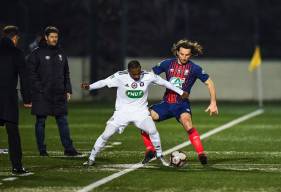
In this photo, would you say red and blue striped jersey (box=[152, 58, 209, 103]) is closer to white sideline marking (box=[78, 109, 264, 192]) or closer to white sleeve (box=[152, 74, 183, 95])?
white sleeve (box=[152, 74, 183, 95])

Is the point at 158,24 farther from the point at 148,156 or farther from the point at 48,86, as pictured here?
the point at 148,156

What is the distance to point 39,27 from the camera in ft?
159

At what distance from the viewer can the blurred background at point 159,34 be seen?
4119cm

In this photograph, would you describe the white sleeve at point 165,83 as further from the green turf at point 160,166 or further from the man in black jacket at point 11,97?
the man in black jacket at point 11,97

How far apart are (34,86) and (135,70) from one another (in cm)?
270

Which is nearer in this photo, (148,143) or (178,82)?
(178,82)

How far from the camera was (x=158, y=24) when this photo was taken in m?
58.5

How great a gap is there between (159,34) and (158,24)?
34.7 inches

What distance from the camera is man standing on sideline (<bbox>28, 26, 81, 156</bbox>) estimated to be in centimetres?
1639

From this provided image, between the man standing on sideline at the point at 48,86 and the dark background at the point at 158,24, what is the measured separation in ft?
83.8

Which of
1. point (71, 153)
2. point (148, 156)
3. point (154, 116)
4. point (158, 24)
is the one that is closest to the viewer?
point (148, 156)

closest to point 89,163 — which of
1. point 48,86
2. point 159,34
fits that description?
point 48,86

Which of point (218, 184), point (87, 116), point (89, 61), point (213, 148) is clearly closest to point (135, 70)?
point (218, 184)

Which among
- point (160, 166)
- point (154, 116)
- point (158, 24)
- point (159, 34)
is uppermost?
point (158, 24)
